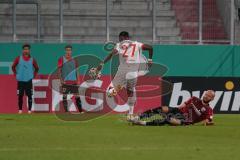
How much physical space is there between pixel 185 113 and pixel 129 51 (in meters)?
2.70

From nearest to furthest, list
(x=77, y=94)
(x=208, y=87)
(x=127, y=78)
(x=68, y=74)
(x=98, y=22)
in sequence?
(x=127, y=78) → (x=77, y=94) → (x=68, y=74) → (x=208, y=87) → (x=98, y=22)

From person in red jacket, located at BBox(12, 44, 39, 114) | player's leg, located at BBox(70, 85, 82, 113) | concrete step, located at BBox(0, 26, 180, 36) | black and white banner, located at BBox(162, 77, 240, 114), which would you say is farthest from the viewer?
concrete step, located at BBox(0, 26, 180, 36)

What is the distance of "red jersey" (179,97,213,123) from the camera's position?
714 inches

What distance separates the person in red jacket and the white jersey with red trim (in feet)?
19.0

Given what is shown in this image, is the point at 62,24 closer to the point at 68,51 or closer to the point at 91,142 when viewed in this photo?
the point at 68,51

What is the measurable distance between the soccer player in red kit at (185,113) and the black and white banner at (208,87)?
7.85 m

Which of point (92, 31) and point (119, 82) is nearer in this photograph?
point (119, 82)

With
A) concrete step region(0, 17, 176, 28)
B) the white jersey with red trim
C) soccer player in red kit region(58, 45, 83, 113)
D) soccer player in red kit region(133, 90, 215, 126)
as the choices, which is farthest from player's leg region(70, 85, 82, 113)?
soccer player in red kit region(133, 90, 215, 126)

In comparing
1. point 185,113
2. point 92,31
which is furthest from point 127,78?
point 92,31

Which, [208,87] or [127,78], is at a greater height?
[127,78]

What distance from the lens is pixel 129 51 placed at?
66.6 feet

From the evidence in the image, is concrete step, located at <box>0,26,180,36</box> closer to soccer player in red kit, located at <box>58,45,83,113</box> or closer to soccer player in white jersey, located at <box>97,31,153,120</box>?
soccer player in red kit, located at <box>58,45,83,113</box>

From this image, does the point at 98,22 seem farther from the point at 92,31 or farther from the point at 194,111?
the point at 194,111

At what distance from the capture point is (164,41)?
1121 inches
